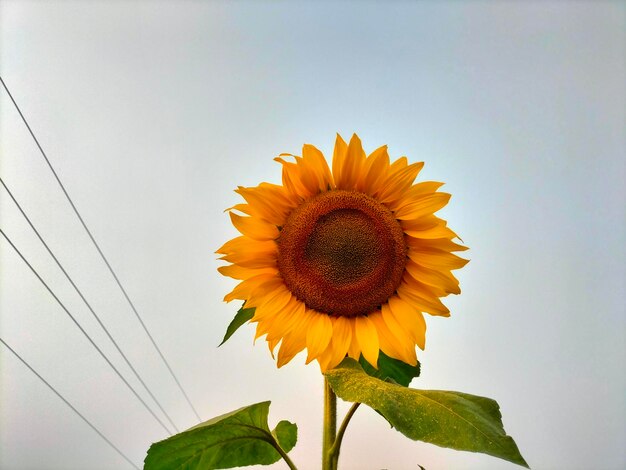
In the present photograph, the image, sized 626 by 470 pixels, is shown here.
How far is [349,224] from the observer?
1.00m

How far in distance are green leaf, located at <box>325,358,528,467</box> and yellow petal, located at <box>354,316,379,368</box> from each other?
0.40 ft

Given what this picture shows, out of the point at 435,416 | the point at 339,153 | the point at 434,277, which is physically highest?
the point at 339,153

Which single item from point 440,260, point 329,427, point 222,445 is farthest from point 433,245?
point 222,445

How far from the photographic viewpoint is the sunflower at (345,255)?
37.6 inches

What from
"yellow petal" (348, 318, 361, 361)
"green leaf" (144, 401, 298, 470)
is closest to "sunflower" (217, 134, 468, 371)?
"yellow petal" (348, 318, 361, 361)

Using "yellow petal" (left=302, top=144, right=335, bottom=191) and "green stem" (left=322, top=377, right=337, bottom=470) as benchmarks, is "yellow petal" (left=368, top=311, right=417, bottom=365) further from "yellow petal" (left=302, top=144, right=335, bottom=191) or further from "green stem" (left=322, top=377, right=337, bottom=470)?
"yellow petal" (left=302, top=144, right=335, bottom=191)

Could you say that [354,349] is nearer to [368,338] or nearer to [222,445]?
[368,338]

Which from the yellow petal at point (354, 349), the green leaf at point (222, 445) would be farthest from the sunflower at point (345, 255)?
the green leaf at point (222, 445)

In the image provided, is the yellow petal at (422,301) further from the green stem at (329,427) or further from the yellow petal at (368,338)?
the green stem at (329,427)

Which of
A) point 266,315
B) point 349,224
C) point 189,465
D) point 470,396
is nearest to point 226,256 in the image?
point 266,315

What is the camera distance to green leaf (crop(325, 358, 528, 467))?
707 mm

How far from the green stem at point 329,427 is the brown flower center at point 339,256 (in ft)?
0.48

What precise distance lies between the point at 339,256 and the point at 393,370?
0.23 meters

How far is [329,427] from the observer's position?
91cm
